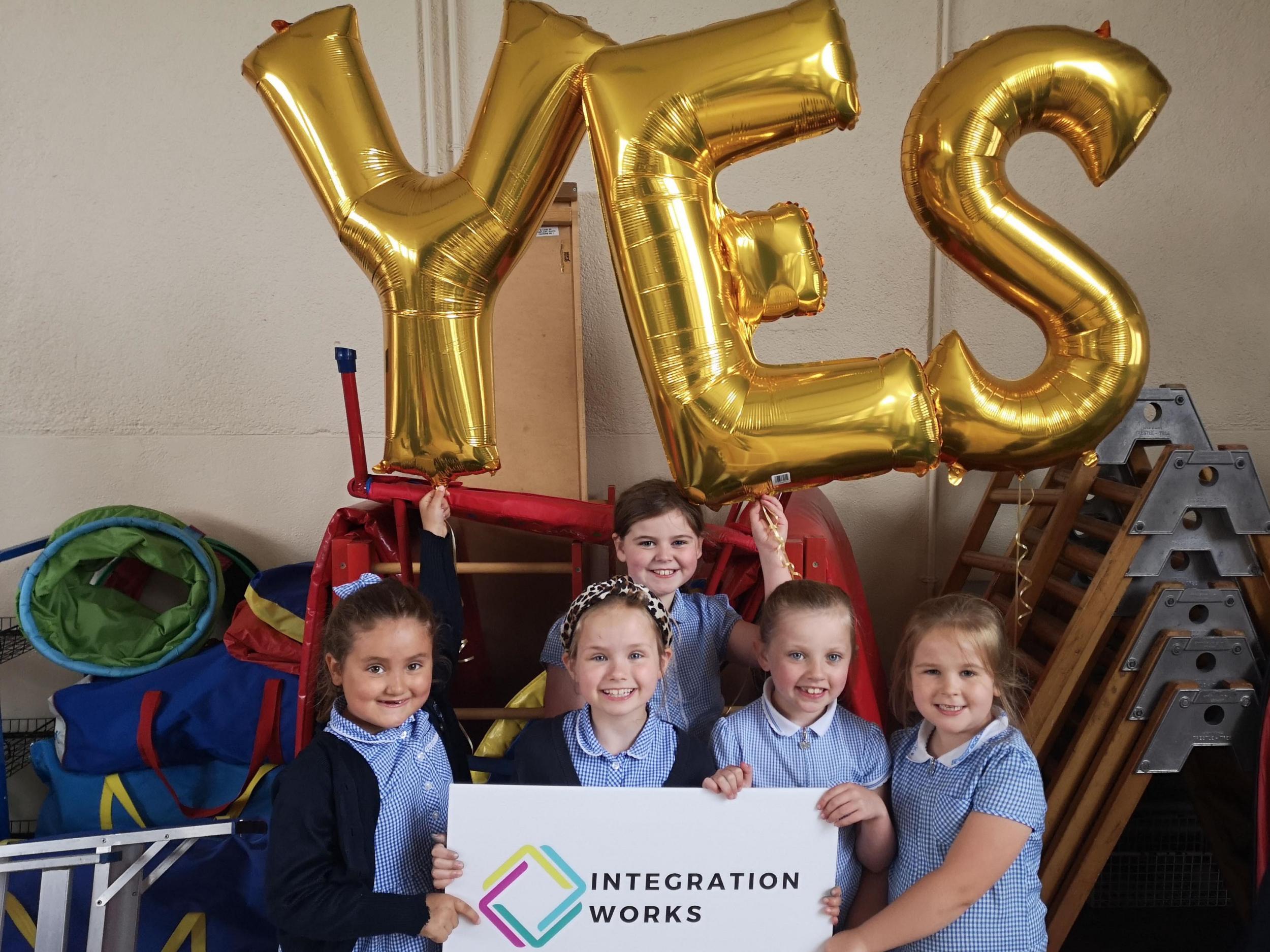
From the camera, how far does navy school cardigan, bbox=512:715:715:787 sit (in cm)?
131

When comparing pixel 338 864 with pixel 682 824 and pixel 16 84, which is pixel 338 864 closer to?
pixel 682 824

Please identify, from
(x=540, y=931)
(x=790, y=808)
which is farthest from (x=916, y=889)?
(x=540, y=931)

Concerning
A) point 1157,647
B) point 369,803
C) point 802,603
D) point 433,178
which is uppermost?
point 433,178

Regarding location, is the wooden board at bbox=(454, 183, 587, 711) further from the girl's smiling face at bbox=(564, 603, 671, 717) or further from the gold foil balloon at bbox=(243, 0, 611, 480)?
the gold foil balloon at bbox=(243, 0, 611, 480)

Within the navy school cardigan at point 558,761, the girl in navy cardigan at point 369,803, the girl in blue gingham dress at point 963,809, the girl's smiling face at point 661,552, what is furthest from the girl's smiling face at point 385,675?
the girl in blue gingham dress at point 963,809

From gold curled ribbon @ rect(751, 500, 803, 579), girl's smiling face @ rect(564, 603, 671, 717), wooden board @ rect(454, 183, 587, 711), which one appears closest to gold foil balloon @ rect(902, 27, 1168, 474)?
gold curled ribbon @ rect(751, 500, 803, 579)

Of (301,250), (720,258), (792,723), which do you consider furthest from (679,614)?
(301,250)

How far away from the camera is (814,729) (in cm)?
138

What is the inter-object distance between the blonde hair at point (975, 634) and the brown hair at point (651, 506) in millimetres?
436

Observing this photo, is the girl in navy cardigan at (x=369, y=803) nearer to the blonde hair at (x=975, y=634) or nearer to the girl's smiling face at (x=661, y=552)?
the girl's smiling face at (x=661, y=552)

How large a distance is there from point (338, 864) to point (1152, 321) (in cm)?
237

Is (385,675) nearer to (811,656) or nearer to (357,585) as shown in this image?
(357,585)

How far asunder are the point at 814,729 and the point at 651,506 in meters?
0.48

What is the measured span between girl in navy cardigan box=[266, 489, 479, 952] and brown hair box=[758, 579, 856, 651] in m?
0.52
